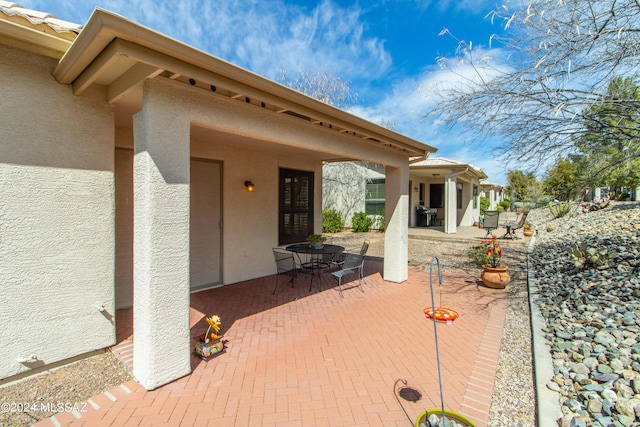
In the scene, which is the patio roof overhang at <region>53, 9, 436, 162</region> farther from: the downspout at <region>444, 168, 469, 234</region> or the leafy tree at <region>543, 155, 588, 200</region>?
the downspout at <region>444, 168, 469, 234</region>

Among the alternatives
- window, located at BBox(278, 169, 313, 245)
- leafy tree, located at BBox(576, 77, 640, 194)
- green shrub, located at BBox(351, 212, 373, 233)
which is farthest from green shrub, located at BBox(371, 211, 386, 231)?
leafy tree, located at BBox(576, 77, 640, 194)

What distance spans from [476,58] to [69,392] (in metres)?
7.56

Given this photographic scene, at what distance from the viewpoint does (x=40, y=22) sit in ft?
10.5

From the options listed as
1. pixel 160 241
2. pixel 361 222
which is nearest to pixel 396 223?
pixel 160 241

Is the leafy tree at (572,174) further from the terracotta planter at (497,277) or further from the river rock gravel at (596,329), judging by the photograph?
the terracotta planter at (497,277)

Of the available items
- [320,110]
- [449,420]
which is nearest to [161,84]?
[320,110]

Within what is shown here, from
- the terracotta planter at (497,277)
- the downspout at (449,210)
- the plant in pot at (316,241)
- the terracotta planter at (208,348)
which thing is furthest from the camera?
the downspout at (449,210)

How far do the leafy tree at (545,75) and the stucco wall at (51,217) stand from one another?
5666 mm

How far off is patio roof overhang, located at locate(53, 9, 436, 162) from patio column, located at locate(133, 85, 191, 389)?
0.36 metres

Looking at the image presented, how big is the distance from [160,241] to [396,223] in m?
5.44

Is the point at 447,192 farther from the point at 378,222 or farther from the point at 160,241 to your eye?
the point at 160,241

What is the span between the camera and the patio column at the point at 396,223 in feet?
24.2

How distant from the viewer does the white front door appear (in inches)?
250

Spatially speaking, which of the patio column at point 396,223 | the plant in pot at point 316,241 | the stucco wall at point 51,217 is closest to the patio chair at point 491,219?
the patio column at point 396,223
